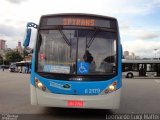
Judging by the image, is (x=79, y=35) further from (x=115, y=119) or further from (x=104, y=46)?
(x=115, y=119)

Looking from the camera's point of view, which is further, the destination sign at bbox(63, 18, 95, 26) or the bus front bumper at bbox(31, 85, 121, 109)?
the destination sign at bbox(63, 18, 95, 26)

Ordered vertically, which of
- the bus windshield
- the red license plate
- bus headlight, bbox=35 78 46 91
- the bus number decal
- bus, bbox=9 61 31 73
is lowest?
bus, bbox=9 61 31 73

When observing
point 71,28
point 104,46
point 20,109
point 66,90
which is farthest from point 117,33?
point 20,109

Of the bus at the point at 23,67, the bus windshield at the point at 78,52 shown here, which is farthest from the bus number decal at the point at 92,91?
the bus at the point at 23,67

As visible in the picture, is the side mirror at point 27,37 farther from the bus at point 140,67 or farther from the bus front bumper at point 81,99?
the bus at point 140,67

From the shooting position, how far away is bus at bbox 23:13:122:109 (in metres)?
9.19

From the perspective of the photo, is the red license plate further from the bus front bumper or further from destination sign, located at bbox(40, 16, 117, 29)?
destination sign, located at bbox(40, 16, 117, 29)

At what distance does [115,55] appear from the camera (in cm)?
956

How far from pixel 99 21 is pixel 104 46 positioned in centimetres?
79

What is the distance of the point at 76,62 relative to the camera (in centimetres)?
934

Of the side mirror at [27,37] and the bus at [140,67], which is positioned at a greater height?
the side mirror at [27,37]

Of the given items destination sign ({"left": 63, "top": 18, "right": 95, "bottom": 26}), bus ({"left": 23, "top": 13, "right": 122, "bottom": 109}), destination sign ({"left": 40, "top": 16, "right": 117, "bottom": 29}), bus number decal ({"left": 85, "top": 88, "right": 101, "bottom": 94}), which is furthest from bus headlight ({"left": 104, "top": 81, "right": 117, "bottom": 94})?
destination sign ({"left": 63, "top": 18, "right": 95, "bottom": 26})

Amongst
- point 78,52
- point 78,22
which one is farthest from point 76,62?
point 78,22

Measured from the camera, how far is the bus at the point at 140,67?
47.7m
